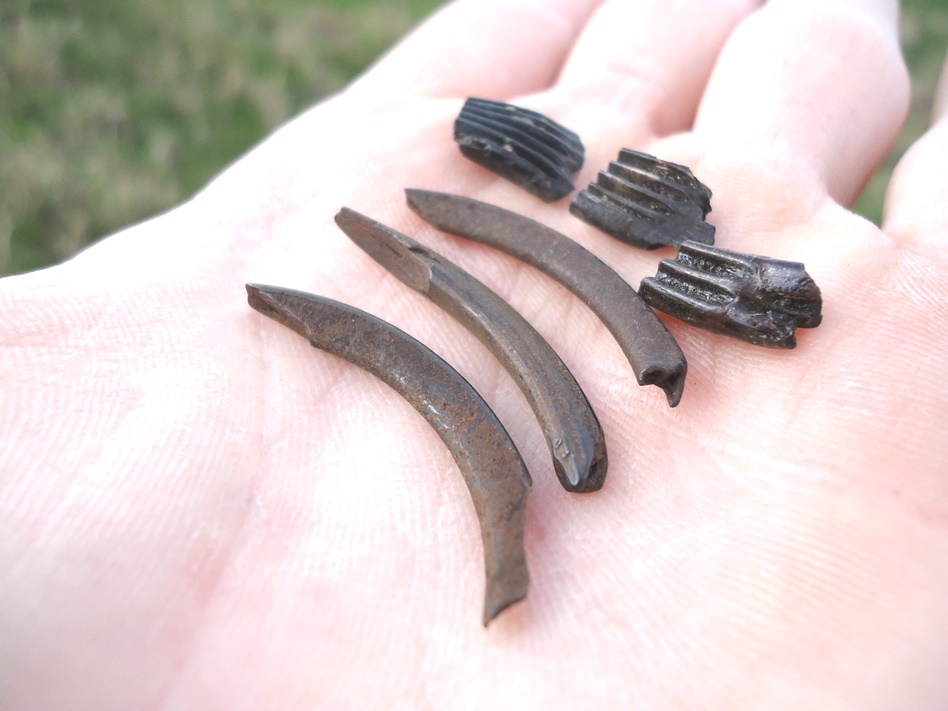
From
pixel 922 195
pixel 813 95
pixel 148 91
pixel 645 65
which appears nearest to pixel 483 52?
pixel 645 65

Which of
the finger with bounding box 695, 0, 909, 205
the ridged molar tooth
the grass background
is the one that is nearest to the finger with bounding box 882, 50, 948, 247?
the finger with bounding box 695, 0, 909, 205

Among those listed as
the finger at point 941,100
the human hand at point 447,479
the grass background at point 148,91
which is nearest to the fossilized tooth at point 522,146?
the human hand at point 447,479

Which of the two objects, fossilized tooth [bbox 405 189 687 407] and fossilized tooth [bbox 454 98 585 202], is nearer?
fossilized tooth [bbox 405 189 687 407]

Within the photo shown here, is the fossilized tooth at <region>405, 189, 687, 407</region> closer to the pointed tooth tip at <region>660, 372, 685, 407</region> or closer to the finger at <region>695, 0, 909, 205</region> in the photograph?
the pointed tooth tip at <region>660, 372, 685, 407</region>

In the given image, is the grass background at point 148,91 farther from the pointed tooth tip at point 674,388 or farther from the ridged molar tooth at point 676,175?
the pointed tooth tip at point 674,388

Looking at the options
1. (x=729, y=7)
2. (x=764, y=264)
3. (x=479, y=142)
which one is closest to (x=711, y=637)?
(x=764, y=264)

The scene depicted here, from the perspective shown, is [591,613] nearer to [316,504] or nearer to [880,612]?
[880,612]
